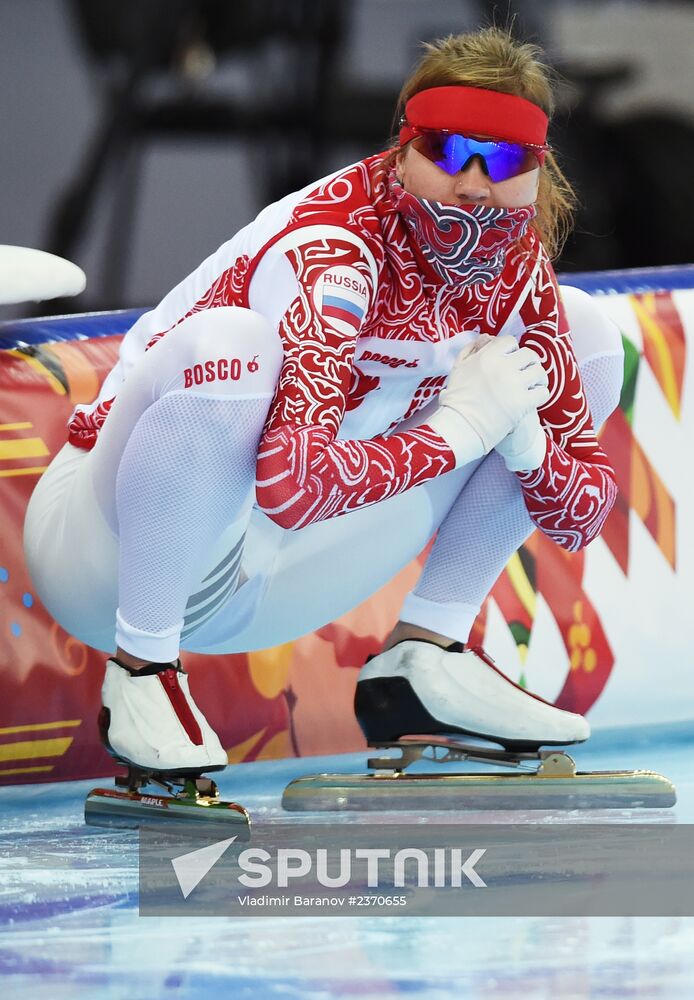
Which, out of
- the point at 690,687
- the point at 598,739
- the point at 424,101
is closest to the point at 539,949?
the point at 424,101

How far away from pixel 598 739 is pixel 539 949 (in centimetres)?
112

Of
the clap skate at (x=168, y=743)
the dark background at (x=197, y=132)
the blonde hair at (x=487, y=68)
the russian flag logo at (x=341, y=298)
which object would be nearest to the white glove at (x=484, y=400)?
the russian flag logo at (x=341, y=298)

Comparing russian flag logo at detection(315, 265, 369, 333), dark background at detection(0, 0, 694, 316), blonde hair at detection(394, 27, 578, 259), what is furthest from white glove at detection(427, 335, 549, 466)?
dark background at detection(0, 0, 694, 316)

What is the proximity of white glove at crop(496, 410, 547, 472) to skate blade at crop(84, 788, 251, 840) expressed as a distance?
51 centimetres

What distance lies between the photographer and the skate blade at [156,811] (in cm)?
187

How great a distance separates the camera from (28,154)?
664cm

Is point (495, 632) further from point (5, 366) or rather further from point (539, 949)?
point (539, 949)

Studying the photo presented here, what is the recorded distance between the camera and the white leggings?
6.00ft

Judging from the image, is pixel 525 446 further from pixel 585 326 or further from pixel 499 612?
pixel 499 612

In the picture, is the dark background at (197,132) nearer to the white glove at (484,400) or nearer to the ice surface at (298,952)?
the white glove at (484,400)

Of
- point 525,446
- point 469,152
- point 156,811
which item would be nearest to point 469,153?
point 469,152

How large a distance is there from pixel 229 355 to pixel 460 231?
300 mm

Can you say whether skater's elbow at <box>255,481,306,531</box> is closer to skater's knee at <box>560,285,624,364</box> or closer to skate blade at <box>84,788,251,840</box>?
skate blade at <box>84,788,251,840</box>

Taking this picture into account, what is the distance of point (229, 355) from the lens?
71.2 inches
